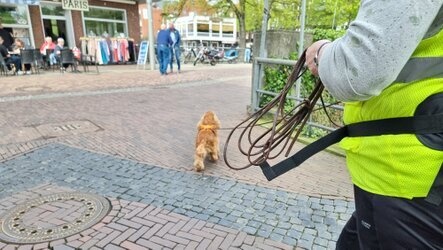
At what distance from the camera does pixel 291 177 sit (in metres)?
4.02

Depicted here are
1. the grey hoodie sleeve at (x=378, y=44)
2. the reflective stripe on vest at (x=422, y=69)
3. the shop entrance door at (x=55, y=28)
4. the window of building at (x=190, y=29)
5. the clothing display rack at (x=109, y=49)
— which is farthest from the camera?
the window of building at (x=190, y=29)

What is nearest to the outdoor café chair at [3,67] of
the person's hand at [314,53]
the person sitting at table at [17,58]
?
the person sitting at table at [17,58]

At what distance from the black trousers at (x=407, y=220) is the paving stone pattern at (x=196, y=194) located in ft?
5.54

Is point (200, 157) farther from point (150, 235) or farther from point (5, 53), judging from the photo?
point (5, 53)

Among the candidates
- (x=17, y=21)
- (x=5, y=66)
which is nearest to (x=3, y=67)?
(x=5, y=66)

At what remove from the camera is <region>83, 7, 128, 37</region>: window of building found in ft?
62.4

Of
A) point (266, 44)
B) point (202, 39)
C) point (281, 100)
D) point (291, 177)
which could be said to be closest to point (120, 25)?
point (266, 44)

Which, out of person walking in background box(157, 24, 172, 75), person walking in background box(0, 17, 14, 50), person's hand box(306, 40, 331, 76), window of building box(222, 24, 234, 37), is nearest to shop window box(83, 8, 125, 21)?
person walking in background box(0, 17, 14, 50)

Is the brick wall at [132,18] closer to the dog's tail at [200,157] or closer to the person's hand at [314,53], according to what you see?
the dog's tail at [200,157]

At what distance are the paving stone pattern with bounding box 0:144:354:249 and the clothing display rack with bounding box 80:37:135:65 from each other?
1396cm

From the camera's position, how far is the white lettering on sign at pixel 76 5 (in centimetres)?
1735

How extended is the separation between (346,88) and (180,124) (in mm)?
5346

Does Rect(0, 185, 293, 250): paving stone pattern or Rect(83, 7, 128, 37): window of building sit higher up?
Rect(83, 7, 128, 37): window of building

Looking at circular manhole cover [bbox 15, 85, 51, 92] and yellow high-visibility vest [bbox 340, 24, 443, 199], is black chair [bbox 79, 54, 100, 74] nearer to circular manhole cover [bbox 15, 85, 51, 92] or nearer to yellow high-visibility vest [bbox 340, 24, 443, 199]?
circular manhole cover [bbox 15, 85, 51, 92]
